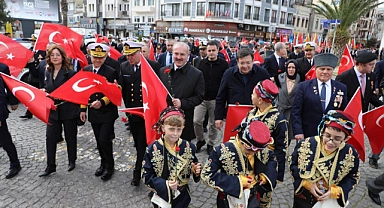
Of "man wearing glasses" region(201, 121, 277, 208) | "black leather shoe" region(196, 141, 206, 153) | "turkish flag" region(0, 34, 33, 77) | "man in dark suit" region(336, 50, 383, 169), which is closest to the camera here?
"man wearing glasses" region(201, 121, 277, 208)

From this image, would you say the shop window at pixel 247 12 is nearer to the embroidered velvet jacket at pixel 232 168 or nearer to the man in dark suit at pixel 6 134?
the man in dark suit at pixel 6 134

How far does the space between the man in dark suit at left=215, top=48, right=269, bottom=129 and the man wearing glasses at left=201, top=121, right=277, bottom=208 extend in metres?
1.80

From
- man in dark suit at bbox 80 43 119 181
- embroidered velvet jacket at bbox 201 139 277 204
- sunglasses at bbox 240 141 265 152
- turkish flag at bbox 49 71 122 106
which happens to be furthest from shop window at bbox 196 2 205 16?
sunglasses at bbox 240 141 265 152

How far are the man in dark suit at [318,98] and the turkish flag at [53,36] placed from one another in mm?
5465

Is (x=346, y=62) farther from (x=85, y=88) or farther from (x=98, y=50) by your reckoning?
(x=85, y=88)

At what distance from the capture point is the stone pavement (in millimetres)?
3807

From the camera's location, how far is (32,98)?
4094 millimetres

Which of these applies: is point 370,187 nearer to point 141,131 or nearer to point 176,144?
point 176,144

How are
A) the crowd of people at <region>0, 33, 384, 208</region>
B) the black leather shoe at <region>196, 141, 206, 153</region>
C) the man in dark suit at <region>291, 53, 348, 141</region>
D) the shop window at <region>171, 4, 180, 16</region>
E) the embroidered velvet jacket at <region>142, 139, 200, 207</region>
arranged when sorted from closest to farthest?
the crowd of people at <region>0, 33, 384, 208</region> → the embroidered velvet jacket at <region>142, 139, 200, 207</region> → the man in dark suit at <region>291, 53, 348, 141</region> → the black leather shoe at <region>196, 141, 206, 153</region> → the shop window at <region>171, 4, 180, 16</region>

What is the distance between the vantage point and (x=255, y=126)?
2.19m

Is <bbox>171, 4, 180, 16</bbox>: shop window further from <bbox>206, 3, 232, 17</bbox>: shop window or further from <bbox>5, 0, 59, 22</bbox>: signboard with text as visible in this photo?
<bbox>5, 0, 59, 22</bbox>: signboard with text

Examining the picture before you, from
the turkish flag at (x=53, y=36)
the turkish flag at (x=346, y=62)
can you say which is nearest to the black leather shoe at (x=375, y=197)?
the turkish flag at (x=346, y=62)

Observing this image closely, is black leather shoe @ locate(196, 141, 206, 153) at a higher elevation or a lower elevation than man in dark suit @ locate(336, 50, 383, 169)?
lower

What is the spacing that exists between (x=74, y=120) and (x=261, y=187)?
331 cm
